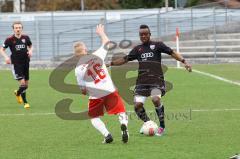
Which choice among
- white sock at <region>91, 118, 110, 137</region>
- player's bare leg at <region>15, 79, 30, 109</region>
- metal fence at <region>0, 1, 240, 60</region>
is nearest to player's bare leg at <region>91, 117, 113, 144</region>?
white sock at <region>91, 118, 110, 137</region>

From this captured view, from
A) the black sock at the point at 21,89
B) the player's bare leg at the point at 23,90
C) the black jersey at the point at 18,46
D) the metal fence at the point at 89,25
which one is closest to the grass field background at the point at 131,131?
the player's bare leg at the point at 23,90

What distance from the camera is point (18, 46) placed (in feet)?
63.3

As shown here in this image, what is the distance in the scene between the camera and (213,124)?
1474 cm

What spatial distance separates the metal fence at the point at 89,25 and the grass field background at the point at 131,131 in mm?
19622

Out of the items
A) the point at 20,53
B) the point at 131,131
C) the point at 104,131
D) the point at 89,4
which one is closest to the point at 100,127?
the point at 104,131

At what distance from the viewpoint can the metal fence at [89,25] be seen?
42656 millimetres

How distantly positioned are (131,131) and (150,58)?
4.90 feet

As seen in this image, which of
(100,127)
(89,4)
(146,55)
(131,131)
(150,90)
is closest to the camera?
(100,127)

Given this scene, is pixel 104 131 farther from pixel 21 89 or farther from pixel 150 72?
pixel 21 89

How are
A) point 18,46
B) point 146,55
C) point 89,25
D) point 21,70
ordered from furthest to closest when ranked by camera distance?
point 89,25 → point 21,70 → point 18,46 → point 146,55

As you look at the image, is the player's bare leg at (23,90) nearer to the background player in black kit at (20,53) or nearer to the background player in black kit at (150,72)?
the background player in black kit at (20,53)

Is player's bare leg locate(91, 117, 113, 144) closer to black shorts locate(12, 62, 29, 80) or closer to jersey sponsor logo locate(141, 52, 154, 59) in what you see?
jersey sponsor logo locate(141, 52, 154, 59)

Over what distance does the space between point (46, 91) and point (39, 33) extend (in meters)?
19.7

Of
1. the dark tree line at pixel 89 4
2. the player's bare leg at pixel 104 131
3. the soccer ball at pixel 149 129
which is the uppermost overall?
the dark tree line at pixel 89 4
